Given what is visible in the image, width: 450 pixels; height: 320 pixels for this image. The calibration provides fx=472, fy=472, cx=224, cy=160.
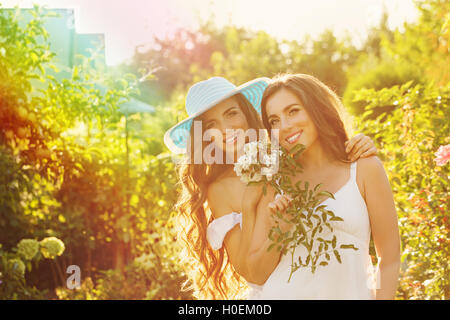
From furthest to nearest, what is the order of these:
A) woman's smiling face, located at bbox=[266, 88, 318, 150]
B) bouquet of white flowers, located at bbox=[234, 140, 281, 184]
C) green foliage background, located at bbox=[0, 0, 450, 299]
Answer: green foliage background, located at bbox=[0, 0, 450, 299], woman's smiling face, located at bbox=[266, 88, 318, 150], bouquet of white flowers, located at bbox=[234, 140, 281, 184]

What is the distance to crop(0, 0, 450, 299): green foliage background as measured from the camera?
3.45 metres

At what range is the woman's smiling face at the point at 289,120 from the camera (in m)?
2.16

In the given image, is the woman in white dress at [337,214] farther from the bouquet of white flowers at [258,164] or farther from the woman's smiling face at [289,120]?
the bouquet of white flowers at [258,164]

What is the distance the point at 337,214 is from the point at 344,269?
24 cm

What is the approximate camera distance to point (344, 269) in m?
2.05

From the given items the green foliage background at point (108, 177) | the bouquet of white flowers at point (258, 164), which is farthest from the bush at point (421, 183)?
the bouquet of white flowers at point (258, 164)

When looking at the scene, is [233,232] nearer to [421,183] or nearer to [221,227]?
[221,227]

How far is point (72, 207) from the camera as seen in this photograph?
5469 mm

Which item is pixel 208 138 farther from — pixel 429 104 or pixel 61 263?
pixel 61 263

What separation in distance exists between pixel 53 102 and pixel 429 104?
3103 mm

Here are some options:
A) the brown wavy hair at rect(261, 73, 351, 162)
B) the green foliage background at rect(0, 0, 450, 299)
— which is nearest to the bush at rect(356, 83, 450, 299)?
the green foliage background at rect(0, 0, 450, 299)

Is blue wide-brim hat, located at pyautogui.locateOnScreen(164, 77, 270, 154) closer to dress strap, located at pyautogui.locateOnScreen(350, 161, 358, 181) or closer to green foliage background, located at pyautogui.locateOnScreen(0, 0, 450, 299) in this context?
dress strap, located at pyautogui.locateOnScreen(350, 161, 358, 181)

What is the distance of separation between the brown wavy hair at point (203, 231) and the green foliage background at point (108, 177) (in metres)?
0.87

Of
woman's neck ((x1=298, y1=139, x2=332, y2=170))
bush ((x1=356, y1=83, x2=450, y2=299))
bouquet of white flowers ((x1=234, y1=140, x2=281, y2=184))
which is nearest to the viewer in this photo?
bouquet of white flowers ((x1=234, y1=140, x2=281, y2=184))
